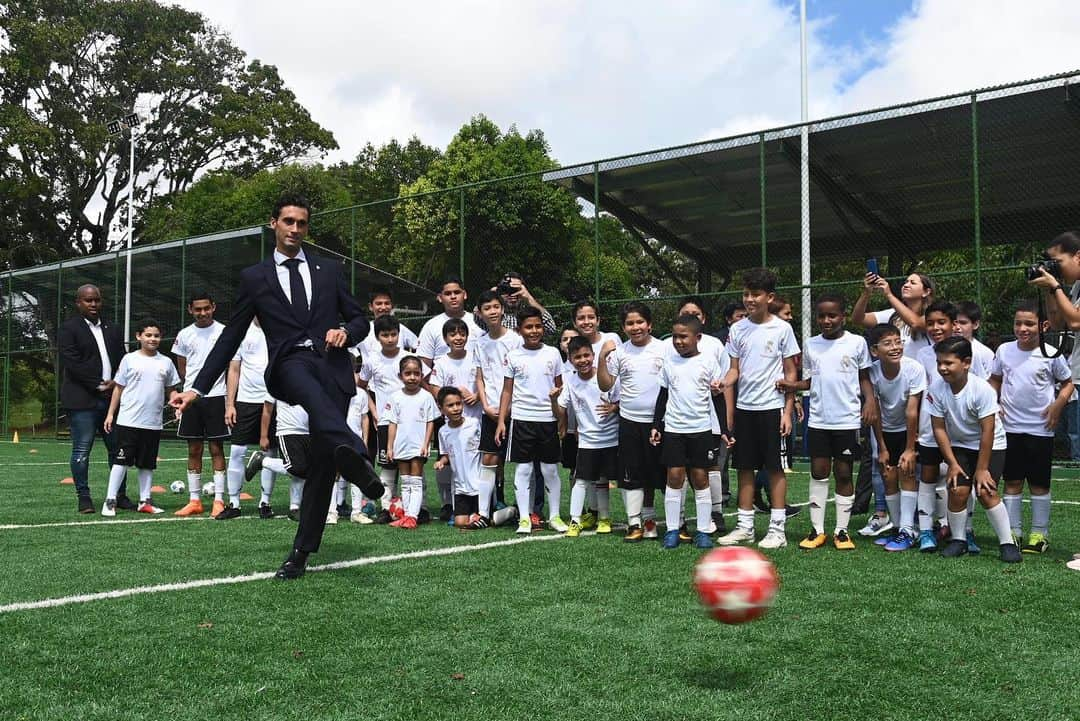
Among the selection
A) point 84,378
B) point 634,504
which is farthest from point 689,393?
point 84,378

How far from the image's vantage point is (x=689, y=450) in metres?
6.35

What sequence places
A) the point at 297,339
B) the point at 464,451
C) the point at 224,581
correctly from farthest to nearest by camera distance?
1. the point at 464,451
2. the point at 297,339
3. the point at 224,581

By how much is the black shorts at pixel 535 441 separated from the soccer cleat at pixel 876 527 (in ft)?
8.09

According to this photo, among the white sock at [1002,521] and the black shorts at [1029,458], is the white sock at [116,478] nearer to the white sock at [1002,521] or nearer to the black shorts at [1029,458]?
the white sock at [1002,521]

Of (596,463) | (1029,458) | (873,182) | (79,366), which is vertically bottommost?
(596,463)

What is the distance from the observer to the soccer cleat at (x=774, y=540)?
20.5 ft

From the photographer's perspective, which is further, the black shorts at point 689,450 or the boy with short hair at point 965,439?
the black shorts at point 689,450

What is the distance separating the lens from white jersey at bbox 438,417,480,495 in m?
7.62

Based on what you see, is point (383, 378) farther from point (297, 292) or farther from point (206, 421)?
point (297, 292)

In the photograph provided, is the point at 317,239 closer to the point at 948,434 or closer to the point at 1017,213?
the point at 1017,213

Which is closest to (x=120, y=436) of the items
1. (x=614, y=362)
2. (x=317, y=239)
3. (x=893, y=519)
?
(x=614, y=362)

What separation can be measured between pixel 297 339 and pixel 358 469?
0.90 metres

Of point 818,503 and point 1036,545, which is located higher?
point 818,503

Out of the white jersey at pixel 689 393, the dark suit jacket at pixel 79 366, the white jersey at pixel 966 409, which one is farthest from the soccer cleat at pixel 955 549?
the dark suit jacket at pixel 79 366
